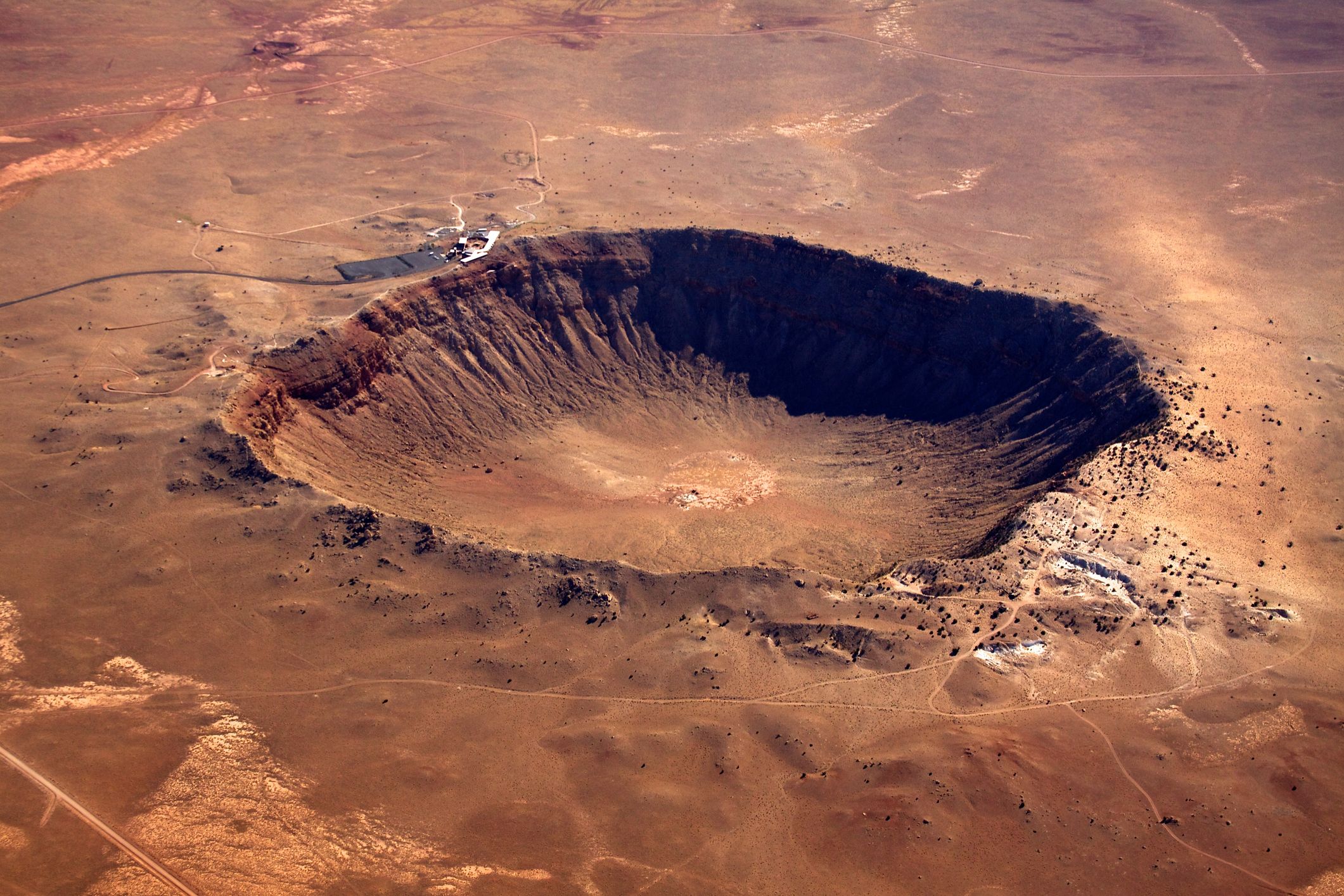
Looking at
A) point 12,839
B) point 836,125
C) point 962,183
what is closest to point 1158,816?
point 12,839

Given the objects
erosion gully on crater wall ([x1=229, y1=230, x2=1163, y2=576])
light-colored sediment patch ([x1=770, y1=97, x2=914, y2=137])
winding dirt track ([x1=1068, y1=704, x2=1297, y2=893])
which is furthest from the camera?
light-colored sediment patch ([x1=770, y1=97, x2=914, y2=137])

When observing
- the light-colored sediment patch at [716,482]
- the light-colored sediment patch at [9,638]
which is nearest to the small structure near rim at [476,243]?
the light-colored sediment patch at [716,482]

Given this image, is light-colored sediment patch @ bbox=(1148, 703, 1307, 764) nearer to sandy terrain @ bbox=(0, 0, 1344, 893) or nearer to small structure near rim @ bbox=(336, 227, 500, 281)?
sandy terrain @ bbox=(0, 0, 1344, 893)

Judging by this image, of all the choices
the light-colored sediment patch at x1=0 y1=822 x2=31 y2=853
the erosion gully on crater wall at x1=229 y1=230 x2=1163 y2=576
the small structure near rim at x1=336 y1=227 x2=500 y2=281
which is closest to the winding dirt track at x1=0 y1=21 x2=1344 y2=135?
the small structure near rim at x1=336 y1=227 x2=500 y2=281

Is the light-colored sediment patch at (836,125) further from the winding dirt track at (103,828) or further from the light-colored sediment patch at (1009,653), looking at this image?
the winding dirt track at (103,828)

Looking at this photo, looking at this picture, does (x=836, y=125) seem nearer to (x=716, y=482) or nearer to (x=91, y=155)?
(x=716, y=482)

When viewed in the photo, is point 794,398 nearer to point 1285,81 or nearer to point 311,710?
point 311,710
